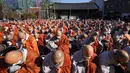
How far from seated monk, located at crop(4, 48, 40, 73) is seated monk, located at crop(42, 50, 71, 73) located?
0.17 meters

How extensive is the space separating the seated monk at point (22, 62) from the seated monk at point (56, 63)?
166mm

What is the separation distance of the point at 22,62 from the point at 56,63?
55 centimetres

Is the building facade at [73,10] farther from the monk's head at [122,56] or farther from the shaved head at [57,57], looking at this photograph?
the monk's head at [122,56]

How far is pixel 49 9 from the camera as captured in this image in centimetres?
6800

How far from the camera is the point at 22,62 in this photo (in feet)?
16.4

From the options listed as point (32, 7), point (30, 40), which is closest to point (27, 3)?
point (32, 7)

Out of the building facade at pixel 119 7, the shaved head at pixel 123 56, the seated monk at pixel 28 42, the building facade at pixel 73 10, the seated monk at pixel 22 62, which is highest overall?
the shaved head at pixel 123 56

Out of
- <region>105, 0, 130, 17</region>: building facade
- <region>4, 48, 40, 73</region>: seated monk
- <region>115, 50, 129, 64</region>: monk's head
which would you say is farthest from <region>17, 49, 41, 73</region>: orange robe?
<region>105, 0, 130, 17</region>: building facade

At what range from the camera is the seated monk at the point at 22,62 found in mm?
4758

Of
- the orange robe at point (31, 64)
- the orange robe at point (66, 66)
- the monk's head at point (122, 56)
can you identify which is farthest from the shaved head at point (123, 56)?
the orange robe at point (31, 64)

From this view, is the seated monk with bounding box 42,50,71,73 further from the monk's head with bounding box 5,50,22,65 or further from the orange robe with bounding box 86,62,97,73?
the monk's head with bounding box 5,50,22,65

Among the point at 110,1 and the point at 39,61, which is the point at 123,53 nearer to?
the point at 39,61

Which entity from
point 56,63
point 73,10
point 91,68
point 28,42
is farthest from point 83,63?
point 73,10

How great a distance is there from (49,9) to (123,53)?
209 ft
